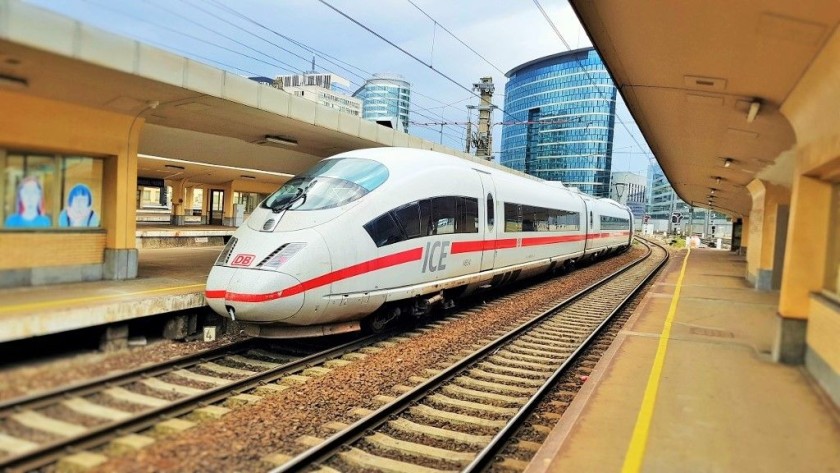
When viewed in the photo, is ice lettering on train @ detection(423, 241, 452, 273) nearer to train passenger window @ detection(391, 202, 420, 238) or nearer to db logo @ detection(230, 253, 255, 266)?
train passenger window @ detection(391, 202, 420, 238)

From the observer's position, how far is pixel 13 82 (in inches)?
113

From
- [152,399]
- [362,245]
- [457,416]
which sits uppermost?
[362,245]

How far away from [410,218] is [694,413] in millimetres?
4475

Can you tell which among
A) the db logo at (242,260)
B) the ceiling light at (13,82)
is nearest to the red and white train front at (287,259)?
the db logo at (242,260)

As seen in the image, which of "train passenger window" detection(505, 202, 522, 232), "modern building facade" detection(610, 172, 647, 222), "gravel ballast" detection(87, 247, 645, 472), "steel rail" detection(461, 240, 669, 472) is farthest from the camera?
"modern building facade" detection(610, 172, 647, 222)

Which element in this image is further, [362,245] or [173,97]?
[362,245]

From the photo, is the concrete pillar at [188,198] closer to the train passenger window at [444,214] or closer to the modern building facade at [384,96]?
the modern building facade at [384,96]

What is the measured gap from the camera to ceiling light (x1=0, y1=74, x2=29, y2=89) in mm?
2732

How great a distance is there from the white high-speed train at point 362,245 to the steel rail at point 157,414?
0.33 meters

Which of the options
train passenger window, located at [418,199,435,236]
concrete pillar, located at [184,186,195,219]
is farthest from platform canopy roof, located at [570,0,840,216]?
concrete pillar, located at [184,186,195,219]

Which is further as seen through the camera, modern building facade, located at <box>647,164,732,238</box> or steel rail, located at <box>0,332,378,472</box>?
modern building facade, located at <box>647,164,732,238</box>

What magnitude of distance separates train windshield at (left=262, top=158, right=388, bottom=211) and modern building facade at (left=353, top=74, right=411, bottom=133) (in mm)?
9346

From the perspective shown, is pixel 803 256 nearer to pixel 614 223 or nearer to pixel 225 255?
pixel 225 255

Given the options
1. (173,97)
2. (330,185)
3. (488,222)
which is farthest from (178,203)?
(173,97)
